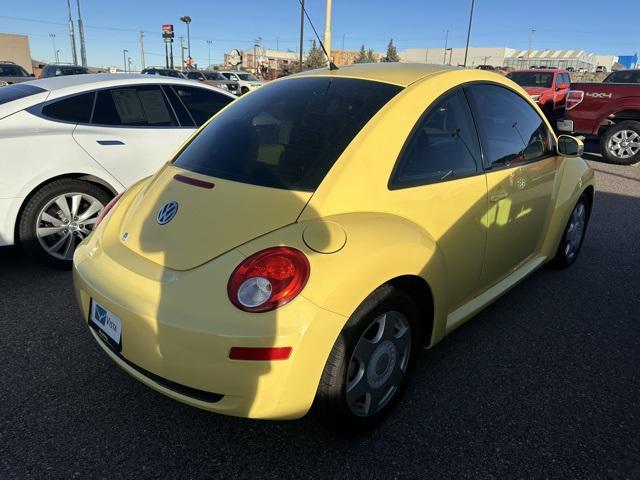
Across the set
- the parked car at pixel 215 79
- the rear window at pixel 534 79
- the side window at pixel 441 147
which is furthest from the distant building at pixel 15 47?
the side window at pixel 441 147

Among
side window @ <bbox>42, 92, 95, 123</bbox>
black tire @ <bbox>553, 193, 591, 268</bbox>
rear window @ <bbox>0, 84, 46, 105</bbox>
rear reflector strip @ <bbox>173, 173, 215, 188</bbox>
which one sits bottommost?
black tire @ <bbox>553, 193, 591, 268</bbox>

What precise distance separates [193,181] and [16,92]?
9.10ft

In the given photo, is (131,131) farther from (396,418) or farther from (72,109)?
(396,418)

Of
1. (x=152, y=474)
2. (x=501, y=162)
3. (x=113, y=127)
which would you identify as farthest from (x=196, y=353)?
(x=113, y=127)

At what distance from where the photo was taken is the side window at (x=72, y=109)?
3.98 m

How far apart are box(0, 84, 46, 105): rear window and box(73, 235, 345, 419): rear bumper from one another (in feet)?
9.59

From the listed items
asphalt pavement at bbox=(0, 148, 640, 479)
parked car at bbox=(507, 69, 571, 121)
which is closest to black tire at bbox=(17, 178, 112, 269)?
asphalt pavement at bbox=(0, 148, 640, 479)

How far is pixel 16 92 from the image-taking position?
4.12m

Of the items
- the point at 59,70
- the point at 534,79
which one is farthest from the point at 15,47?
the point at 534,79

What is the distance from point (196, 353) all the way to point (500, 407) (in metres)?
1.59

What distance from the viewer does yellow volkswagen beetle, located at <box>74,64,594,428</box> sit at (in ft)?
5.89

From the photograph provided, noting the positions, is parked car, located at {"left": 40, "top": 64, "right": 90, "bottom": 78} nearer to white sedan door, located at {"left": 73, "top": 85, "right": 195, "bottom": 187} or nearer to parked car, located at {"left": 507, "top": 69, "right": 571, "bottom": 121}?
parked car, located at {"left": 507, "top": 69, "right": 571, "bottom": 121}

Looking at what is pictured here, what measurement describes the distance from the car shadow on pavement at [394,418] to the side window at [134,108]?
1.76 metres

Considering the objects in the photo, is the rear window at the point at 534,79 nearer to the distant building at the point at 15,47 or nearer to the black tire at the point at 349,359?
the black tire at the point at 349,359
